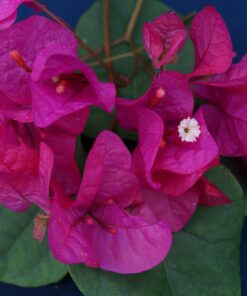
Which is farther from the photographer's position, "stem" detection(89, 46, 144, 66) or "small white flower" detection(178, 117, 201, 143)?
"stem" detection(89, 46, 144, 66)

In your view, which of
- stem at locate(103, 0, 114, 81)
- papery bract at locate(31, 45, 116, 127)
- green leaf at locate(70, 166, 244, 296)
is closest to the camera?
papery bract at locate(31, 45, 116, 127)

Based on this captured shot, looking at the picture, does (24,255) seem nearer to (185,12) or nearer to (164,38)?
(164,38)

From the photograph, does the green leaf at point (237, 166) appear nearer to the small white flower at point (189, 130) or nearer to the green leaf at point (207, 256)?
the green leaf at point (207, 256)

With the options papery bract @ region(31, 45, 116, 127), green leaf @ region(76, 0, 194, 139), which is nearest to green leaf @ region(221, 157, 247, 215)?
green leaf @ region(76, 0, 194, 139)

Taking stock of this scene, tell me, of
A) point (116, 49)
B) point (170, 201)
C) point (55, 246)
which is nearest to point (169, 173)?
point (170, 201)

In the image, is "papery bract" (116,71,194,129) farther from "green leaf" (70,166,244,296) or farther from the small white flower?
"green leaf" (70,166,244,296)

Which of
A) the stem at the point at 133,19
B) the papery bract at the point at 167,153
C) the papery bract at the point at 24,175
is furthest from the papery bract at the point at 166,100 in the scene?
the stem at the point at 133,19

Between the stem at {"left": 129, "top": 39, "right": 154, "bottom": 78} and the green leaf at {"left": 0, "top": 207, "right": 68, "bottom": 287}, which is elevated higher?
the stem at {"left": 129, "top": 39, "right": 154, "bottom": 78}

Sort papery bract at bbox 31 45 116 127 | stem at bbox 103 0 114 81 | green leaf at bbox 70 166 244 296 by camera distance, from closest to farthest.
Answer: papery bract at bbox 31 45 116 127 < green leaf at bbox 70 166 244 296 < stem at bbox 103 0 114 81
